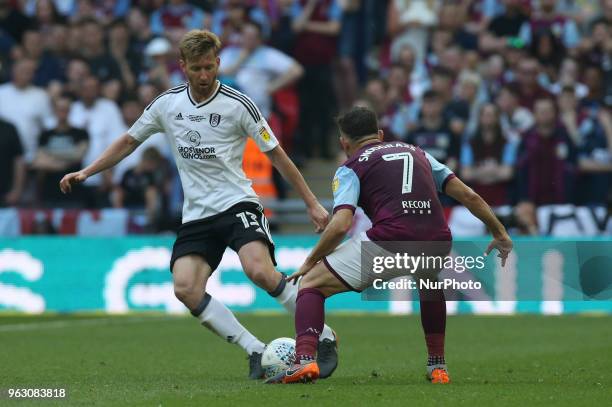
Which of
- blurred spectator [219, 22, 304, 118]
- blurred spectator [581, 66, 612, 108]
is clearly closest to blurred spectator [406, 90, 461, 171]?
blurred spectator [581, 66, 612, 108]

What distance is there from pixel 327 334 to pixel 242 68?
10195 mm

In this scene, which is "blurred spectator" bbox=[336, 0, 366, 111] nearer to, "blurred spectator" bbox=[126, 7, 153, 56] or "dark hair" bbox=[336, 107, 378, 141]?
"blurred spectator" bbox=[126, 7, 153, 56]

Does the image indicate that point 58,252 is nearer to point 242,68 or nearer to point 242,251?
point 242,68

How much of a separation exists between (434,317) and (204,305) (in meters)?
1.66

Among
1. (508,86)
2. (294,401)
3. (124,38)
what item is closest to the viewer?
(294,401)

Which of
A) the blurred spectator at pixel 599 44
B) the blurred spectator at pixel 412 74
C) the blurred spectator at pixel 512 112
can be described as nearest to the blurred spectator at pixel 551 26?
the blurred spectator at pixel 599 44

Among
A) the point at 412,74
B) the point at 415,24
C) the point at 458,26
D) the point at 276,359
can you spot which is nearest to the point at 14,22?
the point at 415,24

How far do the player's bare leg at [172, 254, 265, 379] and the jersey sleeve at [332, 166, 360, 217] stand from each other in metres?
1.40

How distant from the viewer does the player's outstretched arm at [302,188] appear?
28.9ft

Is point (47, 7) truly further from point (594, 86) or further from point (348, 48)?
point (594, 86)

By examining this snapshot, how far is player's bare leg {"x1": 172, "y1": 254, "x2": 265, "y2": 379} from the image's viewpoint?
30.1ft

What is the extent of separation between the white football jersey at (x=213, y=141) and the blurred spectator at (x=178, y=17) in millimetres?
11707

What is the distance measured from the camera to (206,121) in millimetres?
9203

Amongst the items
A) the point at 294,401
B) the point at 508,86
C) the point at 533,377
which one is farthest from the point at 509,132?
the point at 294,401
